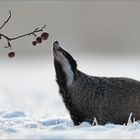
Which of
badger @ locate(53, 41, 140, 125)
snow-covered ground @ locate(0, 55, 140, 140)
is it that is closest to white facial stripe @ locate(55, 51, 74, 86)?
badger @ locate(53, 41, 140, 125)

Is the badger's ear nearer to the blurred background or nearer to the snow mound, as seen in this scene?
the snow mound

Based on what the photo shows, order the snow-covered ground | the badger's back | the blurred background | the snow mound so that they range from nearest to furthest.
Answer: the snow-covered ground → the badger's back → the snow mound → the blurred background

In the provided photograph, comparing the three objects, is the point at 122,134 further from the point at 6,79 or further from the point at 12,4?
the point at 12,4

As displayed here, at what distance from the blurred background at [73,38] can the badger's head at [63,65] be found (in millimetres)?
7461

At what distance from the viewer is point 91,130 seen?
7219 mm

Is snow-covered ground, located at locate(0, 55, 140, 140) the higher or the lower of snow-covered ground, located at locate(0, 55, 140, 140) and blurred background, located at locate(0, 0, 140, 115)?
the lower

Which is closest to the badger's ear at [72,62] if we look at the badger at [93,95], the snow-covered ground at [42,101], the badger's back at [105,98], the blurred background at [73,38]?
the badger at [93,95]

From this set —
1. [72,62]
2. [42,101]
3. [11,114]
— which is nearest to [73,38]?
[42,101]

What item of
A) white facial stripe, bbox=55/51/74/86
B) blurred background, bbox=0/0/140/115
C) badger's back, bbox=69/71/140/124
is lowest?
badger's back, bbox=69/71/140/124

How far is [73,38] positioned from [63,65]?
20.1 meters

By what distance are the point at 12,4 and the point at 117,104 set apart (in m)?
23.4

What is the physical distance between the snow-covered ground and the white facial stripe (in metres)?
0.46

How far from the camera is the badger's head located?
8461 millimetres

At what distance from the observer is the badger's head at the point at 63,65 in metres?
8.46
